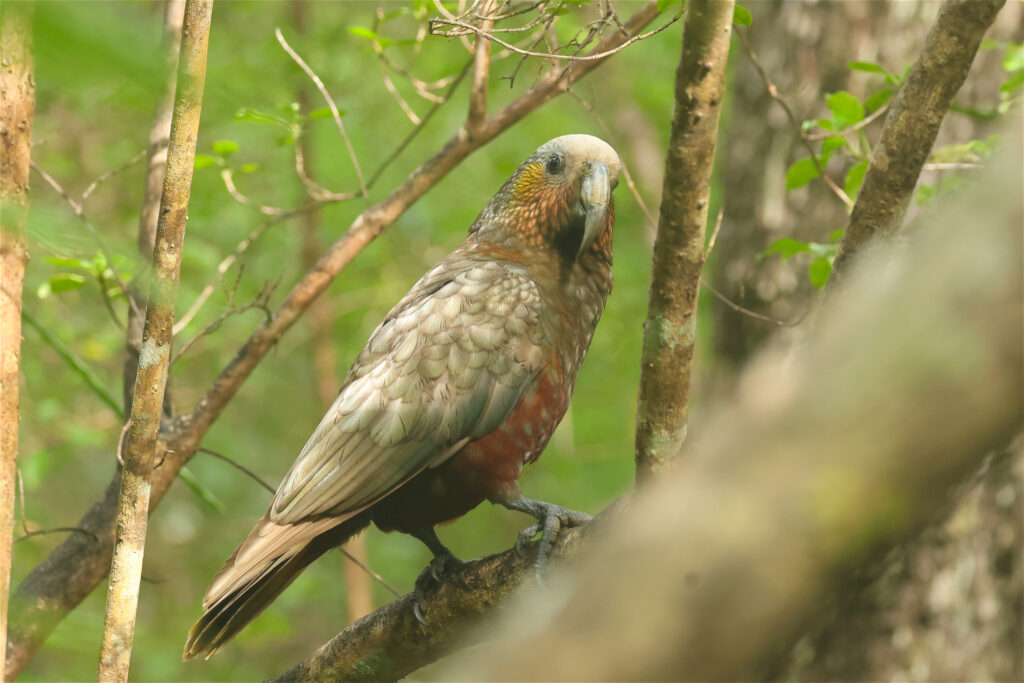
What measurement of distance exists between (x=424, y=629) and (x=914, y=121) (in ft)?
7.57

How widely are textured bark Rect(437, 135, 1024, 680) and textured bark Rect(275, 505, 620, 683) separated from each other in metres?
1.96

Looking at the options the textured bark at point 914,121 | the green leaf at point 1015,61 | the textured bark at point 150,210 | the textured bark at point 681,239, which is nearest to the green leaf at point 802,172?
the textured bark at point 914,121

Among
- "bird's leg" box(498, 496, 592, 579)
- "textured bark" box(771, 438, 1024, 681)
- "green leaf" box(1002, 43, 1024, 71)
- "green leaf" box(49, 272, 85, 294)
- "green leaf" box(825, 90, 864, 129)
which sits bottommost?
"textured bark" box(771, 438, 1024, 681)

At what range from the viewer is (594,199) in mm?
3717

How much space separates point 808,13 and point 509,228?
2.71m

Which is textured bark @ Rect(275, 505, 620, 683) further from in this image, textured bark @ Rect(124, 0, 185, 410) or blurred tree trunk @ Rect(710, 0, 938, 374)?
blurred tree trunk @ Rect(710, 0, 938, 374)

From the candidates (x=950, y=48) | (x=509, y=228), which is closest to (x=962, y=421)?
(x=950, y=48)

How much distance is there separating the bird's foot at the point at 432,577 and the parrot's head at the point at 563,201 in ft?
4.53

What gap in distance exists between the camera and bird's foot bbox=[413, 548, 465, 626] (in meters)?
3.26

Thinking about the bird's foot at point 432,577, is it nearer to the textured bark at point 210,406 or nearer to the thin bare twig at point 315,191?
the textured bark at point 210,406

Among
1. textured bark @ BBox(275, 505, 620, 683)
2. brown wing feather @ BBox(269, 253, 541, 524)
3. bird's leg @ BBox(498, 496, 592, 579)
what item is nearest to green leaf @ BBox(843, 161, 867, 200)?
brown wing feather @ BBox(269, 253, 541, 524)

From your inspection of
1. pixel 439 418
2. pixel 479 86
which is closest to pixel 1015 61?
pixel 479 86

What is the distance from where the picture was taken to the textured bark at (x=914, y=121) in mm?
2598

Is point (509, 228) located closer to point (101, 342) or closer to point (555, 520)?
point (555, 520)
